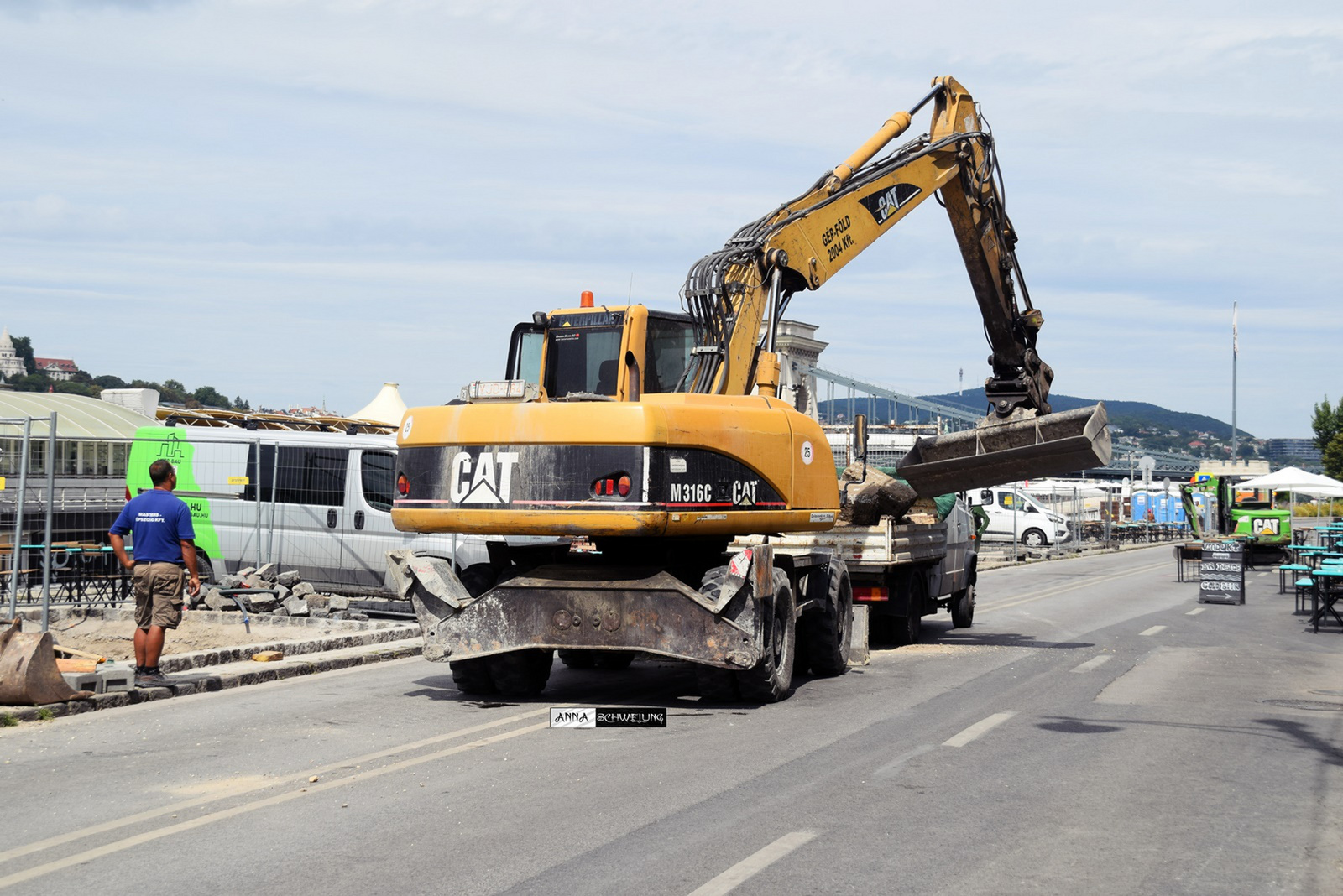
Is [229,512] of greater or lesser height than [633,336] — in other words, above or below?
below

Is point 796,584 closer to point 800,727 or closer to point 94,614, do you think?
point 800,727

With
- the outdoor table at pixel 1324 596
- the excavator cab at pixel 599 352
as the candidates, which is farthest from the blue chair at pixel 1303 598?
Result: the excavator cab at pixel 599 352

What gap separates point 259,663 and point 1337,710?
31.7ft

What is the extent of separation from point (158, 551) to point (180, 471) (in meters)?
8.69

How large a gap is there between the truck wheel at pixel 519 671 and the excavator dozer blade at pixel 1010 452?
243 inches

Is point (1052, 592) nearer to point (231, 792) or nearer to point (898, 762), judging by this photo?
point (898, 762)

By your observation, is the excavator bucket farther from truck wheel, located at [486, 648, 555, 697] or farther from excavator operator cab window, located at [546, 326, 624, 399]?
excavator operator cab window, located at [546, 326, 624, 399]

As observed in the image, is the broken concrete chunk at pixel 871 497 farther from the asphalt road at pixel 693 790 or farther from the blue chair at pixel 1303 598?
the blue chair at pixel 1303 598

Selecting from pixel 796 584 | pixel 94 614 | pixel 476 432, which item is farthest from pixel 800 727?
pixel 94 614

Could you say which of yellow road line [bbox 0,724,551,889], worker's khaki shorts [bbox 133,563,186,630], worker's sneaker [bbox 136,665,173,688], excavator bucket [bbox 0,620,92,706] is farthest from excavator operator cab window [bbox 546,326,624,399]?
excavator bucket [bbox 0,620,92,706]

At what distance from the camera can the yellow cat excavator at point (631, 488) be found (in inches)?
404

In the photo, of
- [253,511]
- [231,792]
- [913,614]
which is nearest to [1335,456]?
[913,614]

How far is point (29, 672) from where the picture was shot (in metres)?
9.91

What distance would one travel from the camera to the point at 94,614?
16328 mm
